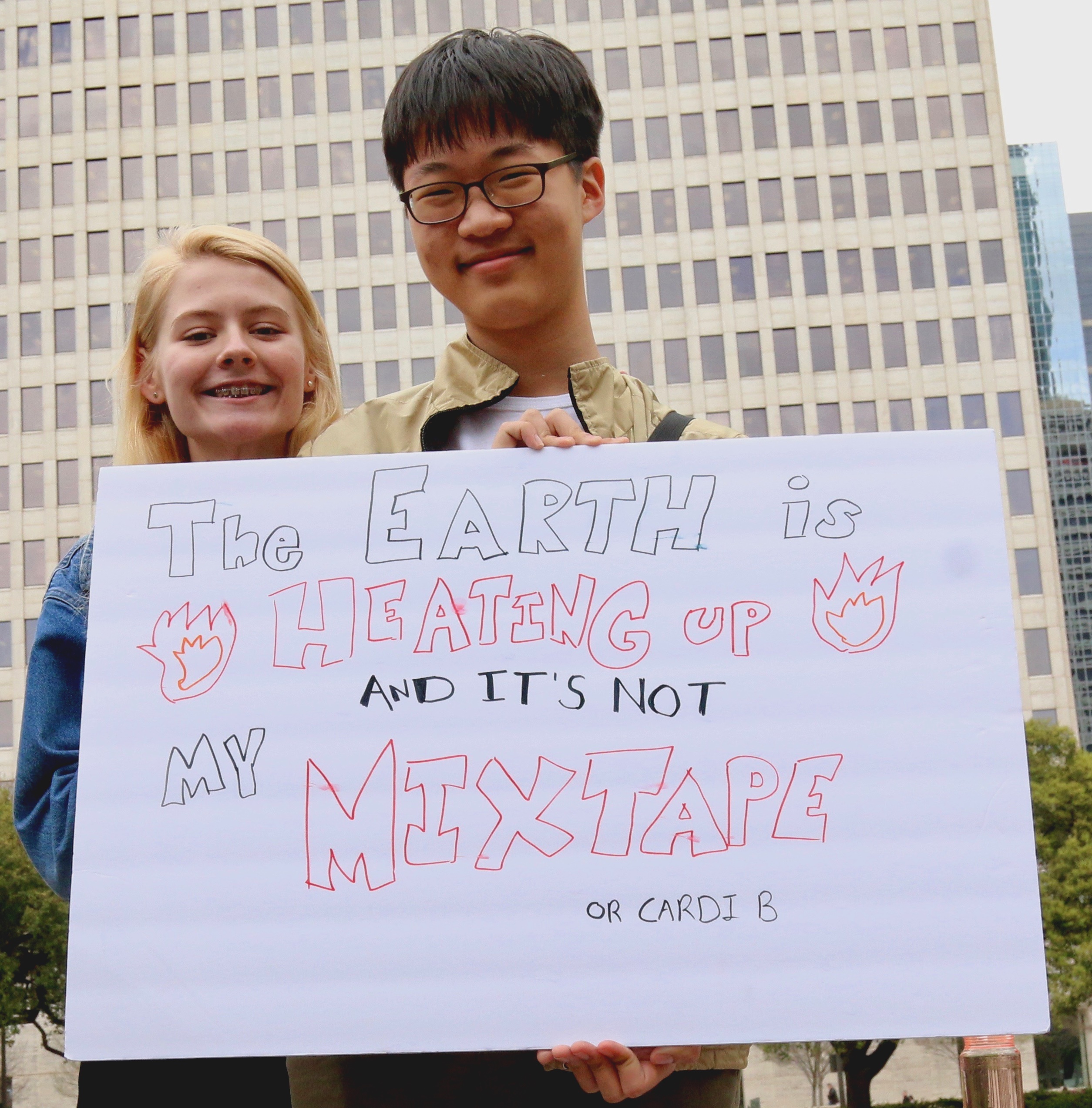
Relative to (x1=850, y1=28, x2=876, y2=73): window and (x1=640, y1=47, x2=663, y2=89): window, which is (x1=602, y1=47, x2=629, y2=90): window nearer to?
(x1=640, y1=47, x2=663, y2=89): window

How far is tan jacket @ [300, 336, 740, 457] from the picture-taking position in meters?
2.75

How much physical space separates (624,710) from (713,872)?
0.33 metres

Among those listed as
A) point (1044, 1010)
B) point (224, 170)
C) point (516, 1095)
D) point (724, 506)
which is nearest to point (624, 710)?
point (724, 506)

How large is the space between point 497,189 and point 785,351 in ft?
133

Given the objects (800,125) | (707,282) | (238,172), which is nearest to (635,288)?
(707,282)

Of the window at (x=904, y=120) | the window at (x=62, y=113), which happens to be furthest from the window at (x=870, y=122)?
the window at (x=62, y=113)

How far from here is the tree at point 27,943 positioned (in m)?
24.5

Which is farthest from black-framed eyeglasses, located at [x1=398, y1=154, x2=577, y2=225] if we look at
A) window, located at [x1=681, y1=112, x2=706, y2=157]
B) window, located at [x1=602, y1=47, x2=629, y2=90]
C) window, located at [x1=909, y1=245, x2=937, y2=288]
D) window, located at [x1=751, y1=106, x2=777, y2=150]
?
window, located at [x1=602, y1=47, x2=629, y2=90]

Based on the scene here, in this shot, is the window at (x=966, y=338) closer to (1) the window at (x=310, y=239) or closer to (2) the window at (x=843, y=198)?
(2) the window at (x=843, y=198)

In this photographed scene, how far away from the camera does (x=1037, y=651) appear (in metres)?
39.2

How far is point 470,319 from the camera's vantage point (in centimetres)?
278

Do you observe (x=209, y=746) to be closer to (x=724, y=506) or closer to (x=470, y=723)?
(x=470, y=723)

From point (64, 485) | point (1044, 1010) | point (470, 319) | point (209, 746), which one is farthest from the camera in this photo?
point (64, 485)

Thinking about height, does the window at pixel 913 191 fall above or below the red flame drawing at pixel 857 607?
above
